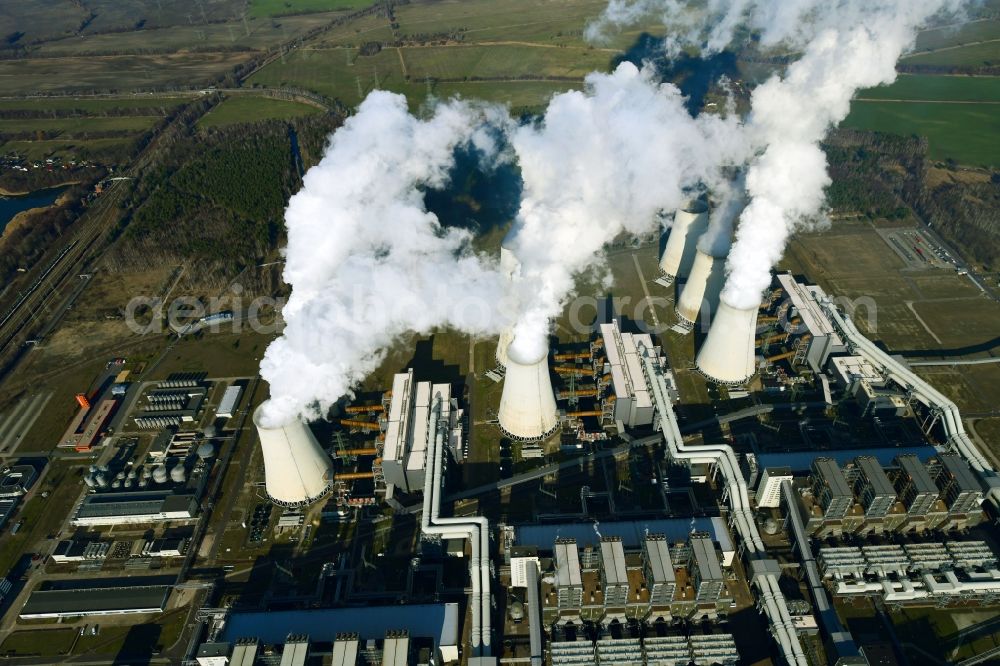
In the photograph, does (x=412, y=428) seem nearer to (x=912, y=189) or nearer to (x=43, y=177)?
(x=912, y=189)

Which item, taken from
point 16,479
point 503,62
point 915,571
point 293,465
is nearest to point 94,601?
point 293,465

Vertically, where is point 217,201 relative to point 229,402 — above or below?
above

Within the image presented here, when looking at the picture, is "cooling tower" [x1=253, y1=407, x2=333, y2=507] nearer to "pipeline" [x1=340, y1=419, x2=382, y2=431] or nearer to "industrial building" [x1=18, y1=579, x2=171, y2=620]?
"pipeline" [x1=340, y1=419, x2=382, y2=431]

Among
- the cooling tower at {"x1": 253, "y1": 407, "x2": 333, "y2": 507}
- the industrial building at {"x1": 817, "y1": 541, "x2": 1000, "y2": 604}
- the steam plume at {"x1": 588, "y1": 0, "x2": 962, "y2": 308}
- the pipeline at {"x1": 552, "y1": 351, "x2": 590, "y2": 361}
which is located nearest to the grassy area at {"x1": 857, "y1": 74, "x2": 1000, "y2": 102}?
the steam plume at {"x1": 588, "y1": 0, "x2": 962, "y2": 308}

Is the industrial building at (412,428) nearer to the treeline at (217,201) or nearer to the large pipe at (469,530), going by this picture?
the large pipe at (469,530)

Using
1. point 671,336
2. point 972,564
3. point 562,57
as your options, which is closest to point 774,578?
point 972,564
